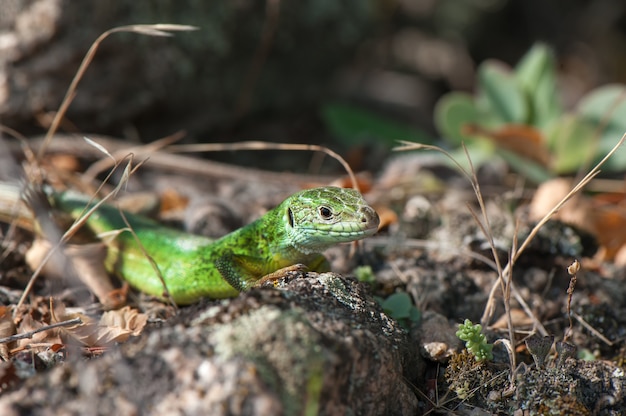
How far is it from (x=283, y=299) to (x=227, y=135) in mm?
4044

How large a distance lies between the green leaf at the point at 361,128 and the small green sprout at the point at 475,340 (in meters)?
3.41

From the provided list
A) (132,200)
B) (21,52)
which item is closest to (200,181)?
(132,200)

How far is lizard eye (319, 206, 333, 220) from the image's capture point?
3.01m

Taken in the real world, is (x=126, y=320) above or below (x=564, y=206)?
below

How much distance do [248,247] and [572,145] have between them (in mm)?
2820

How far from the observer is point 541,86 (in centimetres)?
528

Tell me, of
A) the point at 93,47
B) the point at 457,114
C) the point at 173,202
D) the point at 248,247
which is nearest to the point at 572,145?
the point at 457,114

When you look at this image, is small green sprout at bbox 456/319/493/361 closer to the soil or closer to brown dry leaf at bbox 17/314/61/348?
the soil

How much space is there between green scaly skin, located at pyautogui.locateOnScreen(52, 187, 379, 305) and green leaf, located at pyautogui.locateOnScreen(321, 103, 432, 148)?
2801 millimetres

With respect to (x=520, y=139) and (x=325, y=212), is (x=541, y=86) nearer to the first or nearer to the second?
(x=520, y=139)

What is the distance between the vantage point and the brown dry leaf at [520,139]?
4.80 m

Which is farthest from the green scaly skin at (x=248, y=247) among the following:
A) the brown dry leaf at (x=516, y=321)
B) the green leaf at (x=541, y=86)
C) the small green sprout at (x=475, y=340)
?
the green leaf at (x=541, y=86)

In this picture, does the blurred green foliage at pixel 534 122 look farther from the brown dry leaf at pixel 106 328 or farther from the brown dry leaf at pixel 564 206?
the brown dry leaf at pixel 106 328

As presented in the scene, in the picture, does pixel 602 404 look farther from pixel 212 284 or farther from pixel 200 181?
pixel 200 181
